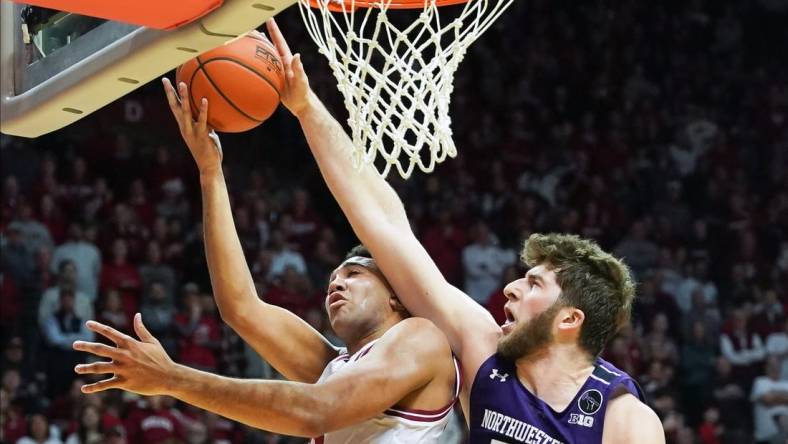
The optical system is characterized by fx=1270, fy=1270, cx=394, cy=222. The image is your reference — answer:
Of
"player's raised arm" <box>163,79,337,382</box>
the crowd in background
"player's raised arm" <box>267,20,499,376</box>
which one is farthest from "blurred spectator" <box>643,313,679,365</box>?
"player's raised arm" <box>267,20,499,376</box>

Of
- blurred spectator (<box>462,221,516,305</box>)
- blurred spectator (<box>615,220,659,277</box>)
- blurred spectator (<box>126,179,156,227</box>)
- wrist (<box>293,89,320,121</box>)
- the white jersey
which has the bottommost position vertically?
blurred spectator (<box>615,220,659,277</box>)

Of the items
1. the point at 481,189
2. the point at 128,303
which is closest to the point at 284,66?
the point at 128,303

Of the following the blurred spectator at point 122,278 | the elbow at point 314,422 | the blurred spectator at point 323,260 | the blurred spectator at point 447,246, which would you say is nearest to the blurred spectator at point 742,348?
the blurred spectator at point 447,246

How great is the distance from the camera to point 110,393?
310 inches

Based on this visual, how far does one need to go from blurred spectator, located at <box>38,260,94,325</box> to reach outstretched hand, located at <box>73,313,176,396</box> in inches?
218

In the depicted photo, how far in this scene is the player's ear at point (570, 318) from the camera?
3459 mm

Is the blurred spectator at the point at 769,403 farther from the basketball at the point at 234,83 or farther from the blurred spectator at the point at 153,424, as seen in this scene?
the basketball at the point at 234,83

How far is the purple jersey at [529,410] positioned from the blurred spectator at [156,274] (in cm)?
562

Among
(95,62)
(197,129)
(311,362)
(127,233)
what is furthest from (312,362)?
(127,233)

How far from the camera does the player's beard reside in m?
3.45

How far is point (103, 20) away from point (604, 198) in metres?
8.34

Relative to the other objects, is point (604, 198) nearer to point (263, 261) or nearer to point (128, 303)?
point (263, 261)

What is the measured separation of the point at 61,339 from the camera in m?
8.23

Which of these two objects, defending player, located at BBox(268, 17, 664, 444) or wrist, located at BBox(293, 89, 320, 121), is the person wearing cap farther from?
wrist, located at BBox(293, 89, 320, 121)
